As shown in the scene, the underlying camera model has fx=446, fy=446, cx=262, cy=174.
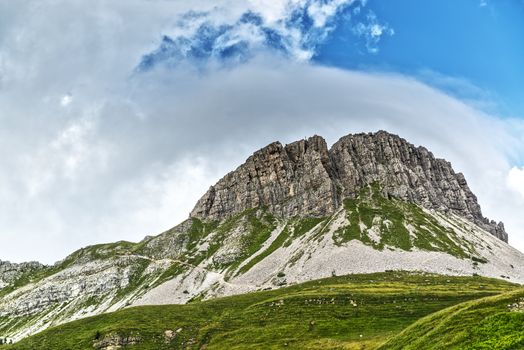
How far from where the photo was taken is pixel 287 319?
421 feet

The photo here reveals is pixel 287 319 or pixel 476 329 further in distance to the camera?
pixel 287 319

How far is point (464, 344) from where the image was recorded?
135 feet

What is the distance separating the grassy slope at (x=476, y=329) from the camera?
37.5 meters

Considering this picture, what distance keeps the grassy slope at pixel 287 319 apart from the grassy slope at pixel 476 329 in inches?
1237

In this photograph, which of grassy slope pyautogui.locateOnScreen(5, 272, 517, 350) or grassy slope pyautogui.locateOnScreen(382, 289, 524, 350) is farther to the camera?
grassy slope pyautogui.locateOnScreen(5, 272, 517, 350)

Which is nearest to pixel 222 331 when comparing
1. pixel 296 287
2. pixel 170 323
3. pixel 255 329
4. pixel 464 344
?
pixel 255 329

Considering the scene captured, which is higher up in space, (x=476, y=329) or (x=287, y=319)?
(x=476, y=329)

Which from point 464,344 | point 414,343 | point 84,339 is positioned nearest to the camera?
point 464,344

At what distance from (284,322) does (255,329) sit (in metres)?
8.49

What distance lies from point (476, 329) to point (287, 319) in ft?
296

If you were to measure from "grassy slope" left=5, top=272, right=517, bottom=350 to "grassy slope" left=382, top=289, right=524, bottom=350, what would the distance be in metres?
31.4

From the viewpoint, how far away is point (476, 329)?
43.2m

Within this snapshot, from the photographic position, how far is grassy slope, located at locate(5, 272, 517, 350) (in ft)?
365

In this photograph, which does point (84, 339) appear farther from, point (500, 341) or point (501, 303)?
point (500, 341)
